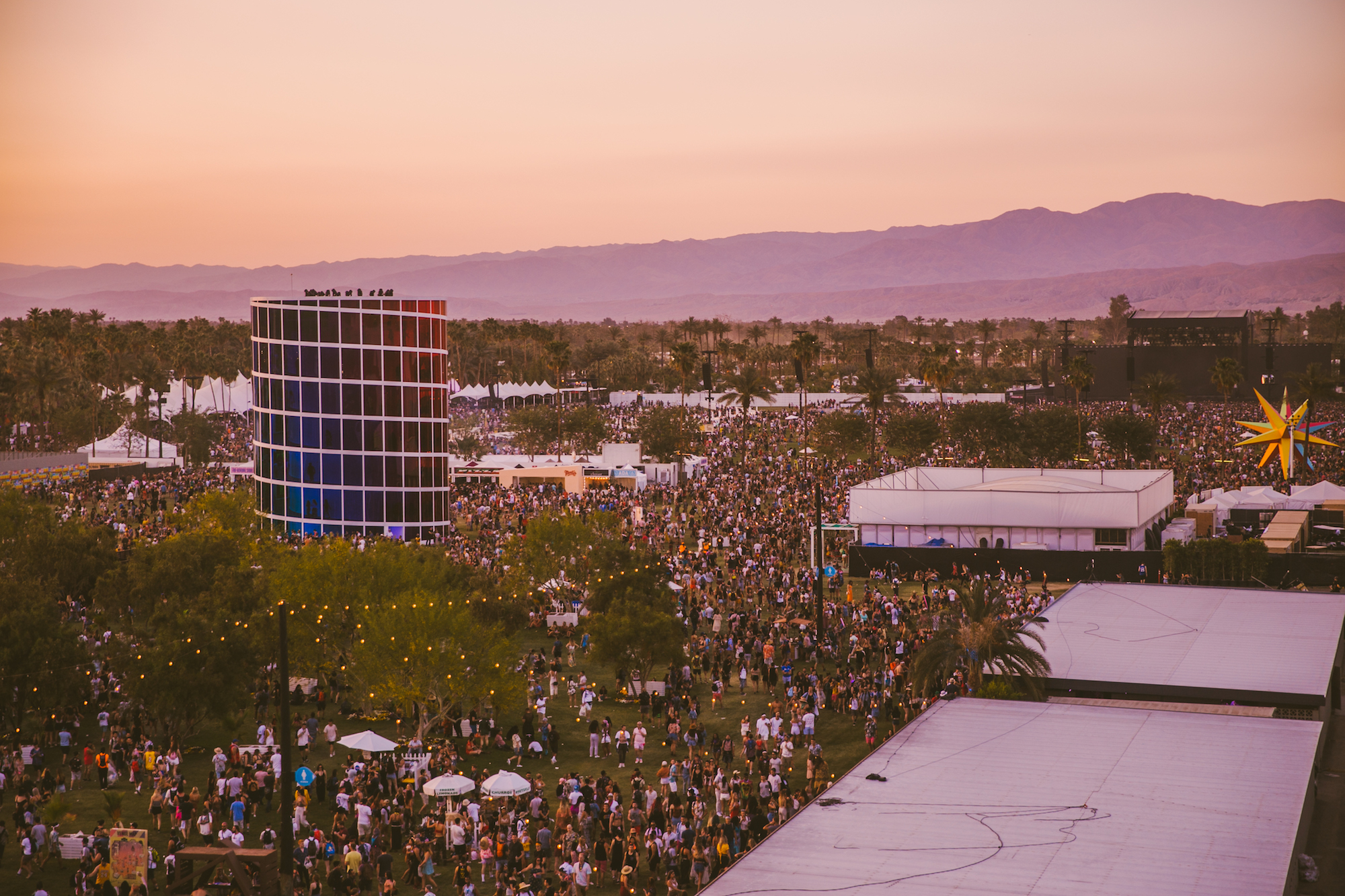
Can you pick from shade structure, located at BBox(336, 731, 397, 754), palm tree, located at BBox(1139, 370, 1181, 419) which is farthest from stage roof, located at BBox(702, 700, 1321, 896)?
palm tree, located at BBox(1139, 370, 1181, 419)

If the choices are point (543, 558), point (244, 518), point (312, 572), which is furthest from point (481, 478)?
point (312, 572)

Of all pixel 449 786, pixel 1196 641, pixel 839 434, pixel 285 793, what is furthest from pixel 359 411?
pixel 285 793

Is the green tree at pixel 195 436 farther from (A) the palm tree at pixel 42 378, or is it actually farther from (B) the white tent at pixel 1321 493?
(B) the white tent at pixel 1321 493

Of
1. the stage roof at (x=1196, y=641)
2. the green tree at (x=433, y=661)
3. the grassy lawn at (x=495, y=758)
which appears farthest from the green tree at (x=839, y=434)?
the green tree at (x=433, y=661)

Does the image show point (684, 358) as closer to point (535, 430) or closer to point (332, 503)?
point (535, 430)

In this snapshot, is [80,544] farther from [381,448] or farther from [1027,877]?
[1027,877]

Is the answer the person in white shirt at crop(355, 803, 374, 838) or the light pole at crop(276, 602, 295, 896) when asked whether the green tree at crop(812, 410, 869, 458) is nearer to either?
the person in white shirt at crop(355, 803, 374, 838)
